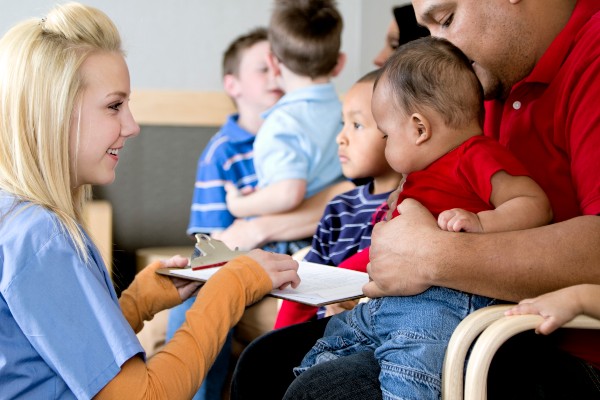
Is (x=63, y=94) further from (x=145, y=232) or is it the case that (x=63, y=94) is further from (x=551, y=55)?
(x=145, y=232)

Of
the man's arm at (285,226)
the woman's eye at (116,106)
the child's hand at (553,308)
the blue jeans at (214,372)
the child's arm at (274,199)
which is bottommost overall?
the blue jeans at (214,372)

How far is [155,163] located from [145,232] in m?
0.29

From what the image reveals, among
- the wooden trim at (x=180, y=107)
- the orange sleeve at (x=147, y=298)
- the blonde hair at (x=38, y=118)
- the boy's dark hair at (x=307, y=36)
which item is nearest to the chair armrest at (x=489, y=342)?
the blonde hair at (x=38, y=118)

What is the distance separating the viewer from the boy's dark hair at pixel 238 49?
3.07 metres

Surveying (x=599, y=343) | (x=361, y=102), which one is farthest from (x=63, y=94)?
(x=599, y=343)

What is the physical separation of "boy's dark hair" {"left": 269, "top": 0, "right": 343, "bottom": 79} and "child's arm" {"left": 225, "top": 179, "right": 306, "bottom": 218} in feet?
1.28

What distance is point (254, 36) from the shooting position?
10.1 feet

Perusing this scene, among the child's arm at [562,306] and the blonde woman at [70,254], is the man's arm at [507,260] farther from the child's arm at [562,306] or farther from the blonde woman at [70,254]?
the blonde woman at [70,254]

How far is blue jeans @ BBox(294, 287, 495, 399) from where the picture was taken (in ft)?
4.20

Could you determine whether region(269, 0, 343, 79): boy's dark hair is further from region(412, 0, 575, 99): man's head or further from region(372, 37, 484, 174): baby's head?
region(372, 37, 484, 174): baby's head

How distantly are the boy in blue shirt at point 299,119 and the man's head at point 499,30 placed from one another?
95 cm

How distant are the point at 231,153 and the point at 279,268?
1251 millimetres

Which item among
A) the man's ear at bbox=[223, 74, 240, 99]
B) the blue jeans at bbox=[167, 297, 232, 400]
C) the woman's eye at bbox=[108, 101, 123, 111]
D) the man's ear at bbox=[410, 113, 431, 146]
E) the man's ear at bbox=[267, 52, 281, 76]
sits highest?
the woman's eye at bbox=[108, 101, 123, 111]

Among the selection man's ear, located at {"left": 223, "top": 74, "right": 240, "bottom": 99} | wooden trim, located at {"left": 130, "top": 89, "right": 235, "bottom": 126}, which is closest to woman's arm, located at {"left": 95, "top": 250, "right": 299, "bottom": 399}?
man's ear, located at {"left": 223, "top": 74, "right": 240, "bottom": 99}
